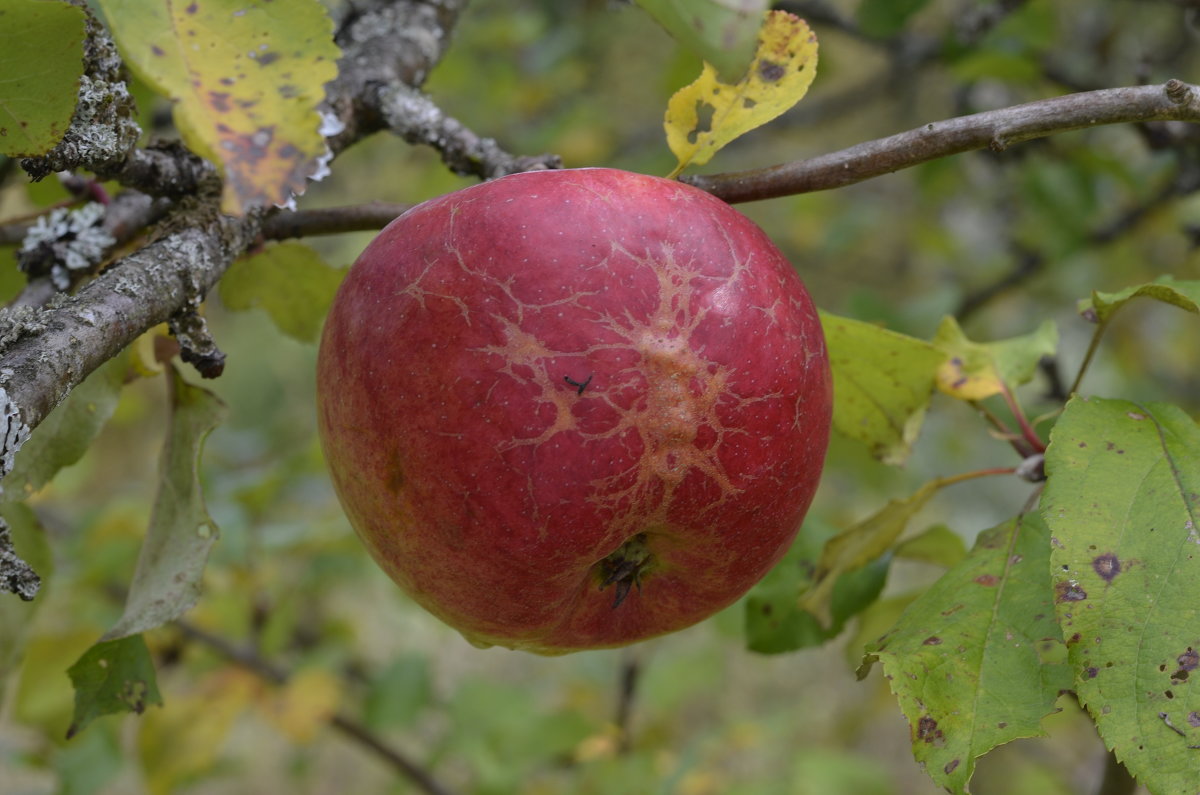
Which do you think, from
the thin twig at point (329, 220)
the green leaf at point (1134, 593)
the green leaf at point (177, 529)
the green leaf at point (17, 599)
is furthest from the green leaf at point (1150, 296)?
the green leaf at point (17, 599)

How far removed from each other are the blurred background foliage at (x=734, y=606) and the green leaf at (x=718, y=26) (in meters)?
0.81

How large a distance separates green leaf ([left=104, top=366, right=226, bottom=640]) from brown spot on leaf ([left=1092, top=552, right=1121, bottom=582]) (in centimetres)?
67

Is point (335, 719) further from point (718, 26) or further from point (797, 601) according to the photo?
point (718, 26)

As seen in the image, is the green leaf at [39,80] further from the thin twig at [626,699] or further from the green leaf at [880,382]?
the thin twig at [626,699]

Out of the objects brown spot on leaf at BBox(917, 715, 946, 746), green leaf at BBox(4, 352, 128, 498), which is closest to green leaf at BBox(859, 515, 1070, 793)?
brown spot on leaf at BBox(917, 715, 946, 746)

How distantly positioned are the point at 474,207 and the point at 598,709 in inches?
68.1

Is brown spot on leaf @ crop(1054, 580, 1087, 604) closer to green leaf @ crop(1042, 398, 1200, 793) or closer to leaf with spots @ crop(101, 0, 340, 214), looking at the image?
green leaf @ crop(1042, 398, 1200, 793)

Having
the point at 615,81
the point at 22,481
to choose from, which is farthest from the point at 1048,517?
the point at 615,81

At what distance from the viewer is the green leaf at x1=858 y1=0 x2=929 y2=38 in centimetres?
157

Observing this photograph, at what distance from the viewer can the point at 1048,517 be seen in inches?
29.3

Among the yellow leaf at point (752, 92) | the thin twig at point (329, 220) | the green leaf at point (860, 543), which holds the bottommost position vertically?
the green leaf at point (860, 543)

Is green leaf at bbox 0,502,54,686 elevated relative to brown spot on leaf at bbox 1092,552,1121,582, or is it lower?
lower

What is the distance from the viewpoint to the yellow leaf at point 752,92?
777 millimetres

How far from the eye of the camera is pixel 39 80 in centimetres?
67
